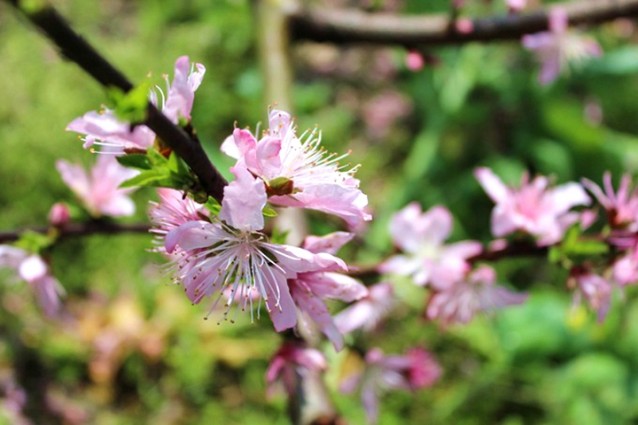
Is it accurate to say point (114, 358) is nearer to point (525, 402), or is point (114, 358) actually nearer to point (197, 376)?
point (197, 376)

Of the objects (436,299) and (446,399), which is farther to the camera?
(446,399)

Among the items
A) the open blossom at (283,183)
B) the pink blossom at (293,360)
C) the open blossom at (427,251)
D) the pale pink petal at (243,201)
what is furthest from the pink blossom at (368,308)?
the pale pink petal at (243,201)

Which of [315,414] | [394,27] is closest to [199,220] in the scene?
[315,414]

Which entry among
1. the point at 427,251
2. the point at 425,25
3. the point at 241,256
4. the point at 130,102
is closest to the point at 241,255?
the point at 241,256

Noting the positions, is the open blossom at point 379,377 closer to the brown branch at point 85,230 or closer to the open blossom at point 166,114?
the brown branch at point 85,230

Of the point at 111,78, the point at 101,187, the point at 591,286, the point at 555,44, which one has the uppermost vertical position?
the point at 555,44

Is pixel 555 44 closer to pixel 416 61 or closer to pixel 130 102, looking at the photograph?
pixel 416 61

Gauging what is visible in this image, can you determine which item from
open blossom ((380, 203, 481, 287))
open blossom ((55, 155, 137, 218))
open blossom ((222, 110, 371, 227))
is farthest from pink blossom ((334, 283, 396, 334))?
open blossom ((222, 110, 371, 227))
